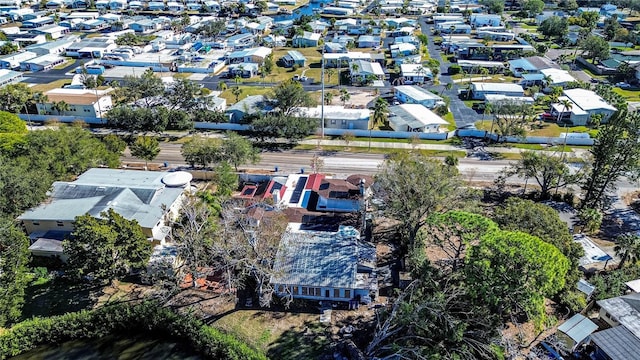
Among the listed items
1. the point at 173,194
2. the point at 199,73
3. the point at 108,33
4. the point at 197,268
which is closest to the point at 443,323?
the point at 197,268

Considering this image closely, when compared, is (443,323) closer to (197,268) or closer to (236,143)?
(197,268)

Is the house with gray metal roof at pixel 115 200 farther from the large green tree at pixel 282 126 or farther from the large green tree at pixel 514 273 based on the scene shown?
the large green tree at pixel 514 273

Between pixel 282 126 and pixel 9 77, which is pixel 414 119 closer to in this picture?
pixel 282 126

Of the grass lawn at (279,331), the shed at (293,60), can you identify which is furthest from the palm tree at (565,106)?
the grass lawn at (279,331)

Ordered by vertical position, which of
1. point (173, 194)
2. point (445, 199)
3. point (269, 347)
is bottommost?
point (269, 347)

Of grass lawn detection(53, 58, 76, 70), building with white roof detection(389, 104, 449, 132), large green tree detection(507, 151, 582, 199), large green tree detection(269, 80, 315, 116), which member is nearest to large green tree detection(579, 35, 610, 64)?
building with white roof detection(389, 104, 449, 132)
